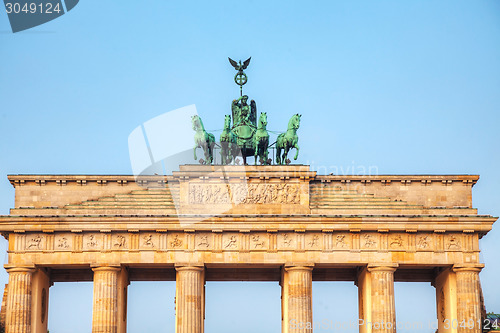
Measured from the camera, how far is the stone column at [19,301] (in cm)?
5341

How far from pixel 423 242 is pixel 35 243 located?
17.6 metres

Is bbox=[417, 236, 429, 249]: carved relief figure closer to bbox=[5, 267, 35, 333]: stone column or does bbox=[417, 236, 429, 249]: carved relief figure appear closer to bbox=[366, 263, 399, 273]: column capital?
bbox=[366, 263, 399, 273]: column capital

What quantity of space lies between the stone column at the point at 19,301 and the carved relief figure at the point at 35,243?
99cm

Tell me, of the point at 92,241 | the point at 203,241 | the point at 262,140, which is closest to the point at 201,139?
the point at 262,140

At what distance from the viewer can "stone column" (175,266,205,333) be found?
53.8 m

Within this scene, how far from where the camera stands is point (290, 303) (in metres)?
54.6

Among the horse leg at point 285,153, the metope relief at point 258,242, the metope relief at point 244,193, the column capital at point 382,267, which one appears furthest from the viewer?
the horse leg at point 285,153

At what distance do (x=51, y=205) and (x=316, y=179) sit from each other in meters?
12.5

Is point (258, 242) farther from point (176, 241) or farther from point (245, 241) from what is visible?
point (176, 241)

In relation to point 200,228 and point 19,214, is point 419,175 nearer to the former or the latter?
point 200,228

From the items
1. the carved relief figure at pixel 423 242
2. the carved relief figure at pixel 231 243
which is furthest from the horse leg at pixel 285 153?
the carved relief figure at pixel 423 242

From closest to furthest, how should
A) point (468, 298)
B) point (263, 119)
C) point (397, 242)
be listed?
point (468, 298) < point (397, 242) < point (263, 119)

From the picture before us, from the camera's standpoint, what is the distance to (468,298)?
54500mm

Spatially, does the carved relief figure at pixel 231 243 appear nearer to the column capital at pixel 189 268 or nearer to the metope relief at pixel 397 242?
the column capital at pixel 189 268
